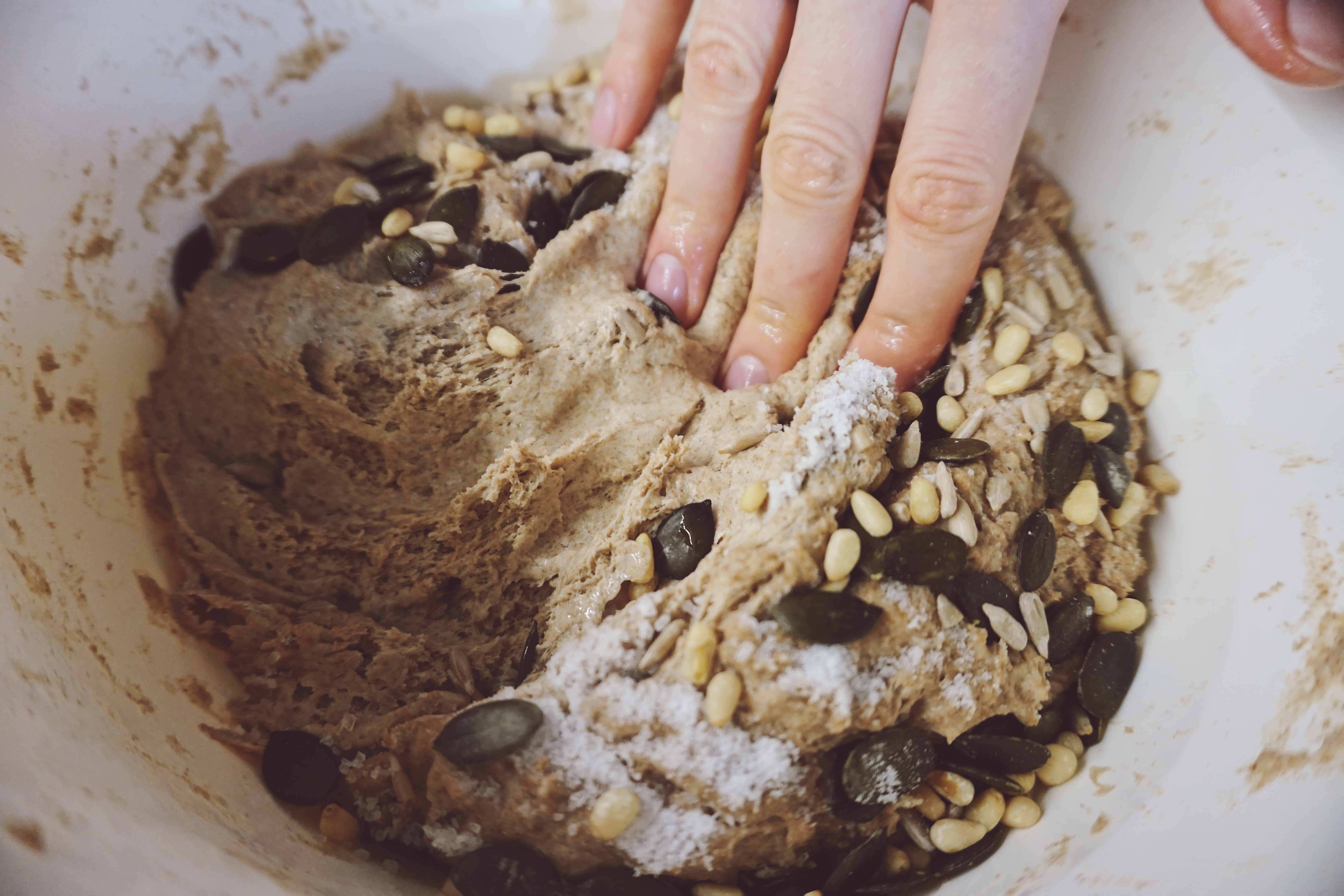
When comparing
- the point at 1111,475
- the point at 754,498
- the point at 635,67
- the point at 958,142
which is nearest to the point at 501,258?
the point at 635,67

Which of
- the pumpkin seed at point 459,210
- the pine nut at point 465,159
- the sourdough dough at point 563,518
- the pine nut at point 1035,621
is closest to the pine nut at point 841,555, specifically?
the sourdough dough at point 563,518

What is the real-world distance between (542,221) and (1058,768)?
1.22m

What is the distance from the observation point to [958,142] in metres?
1.08

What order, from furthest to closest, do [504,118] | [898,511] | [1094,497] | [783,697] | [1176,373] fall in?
[504,118], [1176,373], [1094,497], [898,511], [783,697]

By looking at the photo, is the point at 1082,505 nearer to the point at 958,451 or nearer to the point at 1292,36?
the point at 958,451

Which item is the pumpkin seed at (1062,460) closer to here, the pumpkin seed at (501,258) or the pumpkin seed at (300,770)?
the pumpkin seed at (501,258)

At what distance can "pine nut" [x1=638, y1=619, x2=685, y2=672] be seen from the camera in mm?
970

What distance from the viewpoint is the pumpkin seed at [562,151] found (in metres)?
1.49

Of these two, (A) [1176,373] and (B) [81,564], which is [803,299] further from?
(B) [81,564]

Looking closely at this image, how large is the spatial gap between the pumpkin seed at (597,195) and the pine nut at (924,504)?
29.8 inches

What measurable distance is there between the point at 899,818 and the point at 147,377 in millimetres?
1444


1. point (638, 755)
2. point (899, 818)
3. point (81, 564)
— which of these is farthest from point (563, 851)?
point (81, 564)

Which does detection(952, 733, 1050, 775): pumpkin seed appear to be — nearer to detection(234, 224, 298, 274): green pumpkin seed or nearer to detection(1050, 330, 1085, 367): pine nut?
detection(1050, 330, 1085, 367): pine nut

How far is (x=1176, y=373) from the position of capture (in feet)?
4.24
